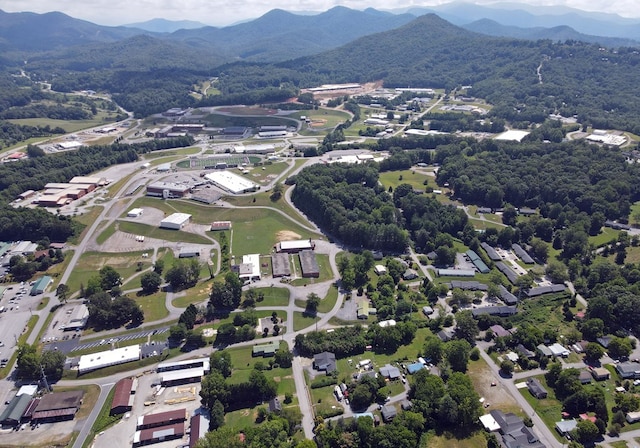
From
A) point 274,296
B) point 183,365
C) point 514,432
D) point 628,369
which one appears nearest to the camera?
point 514,432

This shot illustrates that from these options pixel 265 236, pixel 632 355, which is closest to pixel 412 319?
pixel 632 355

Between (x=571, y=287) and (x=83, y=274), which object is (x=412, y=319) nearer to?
(x=571, y=287)

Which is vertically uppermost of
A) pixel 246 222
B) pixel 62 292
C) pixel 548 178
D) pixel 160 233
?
pixel 548 178

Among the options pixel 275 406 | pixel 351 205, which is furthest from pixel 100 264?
pixel 351 205

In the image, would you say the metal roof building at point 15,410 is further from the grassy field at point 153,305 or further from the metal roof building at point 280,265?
the metal roof building at point 280,265

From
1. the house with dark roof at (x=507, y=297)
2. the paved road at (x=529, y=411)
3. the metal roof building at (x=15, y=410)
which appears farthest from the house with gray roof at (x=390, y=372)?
the metal roof building at (x=15, y=410)

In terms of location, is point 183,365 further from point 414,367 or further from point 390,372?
point 414,367
